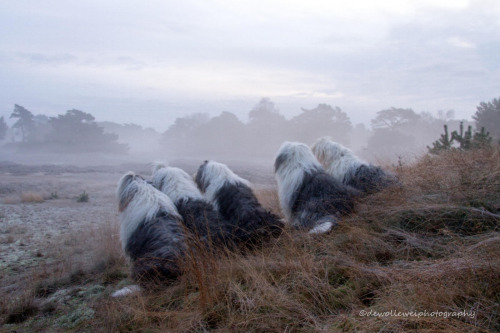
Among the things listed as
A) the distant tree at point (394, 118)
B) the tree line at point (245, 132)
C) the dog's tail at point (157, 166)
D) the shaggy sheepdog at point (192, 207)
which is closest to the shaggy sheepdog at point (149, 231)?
the shaggy sheepdog at point (192, 207)

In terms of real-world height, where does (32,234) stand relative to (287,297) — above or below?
below

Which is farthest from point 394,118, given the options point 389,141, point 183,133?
point 183,133

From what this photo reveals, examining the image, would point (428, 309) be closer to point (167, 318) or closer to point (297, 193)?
point (167, 318)

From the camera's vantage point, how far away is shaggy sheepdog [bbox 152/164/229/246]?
14.3ft

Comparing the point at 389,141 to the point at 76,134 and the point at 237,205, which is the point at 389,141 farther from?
the point at 76,134

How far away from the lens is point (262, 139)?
37.3m

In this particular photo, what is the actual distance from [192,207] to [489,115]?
2113cm

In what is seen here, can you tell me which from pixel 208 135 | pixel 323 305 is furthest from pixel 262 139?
pixel 323 305

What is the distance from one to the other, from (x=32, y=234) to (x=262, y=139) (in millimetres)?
30568

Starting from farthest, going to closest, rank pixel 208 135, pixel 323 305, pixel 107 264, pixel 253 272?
pixel 208 135 < pixel 107 264 < pixel 253 272 < pixel 323 305

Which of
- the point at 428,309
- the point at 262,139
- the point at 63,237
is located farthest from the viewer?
the point at 262,139

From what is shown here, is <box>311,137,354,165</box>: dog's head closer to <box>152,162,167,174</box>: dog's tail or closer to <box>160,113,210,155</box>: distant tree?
<box>152,162,167,174</box>: dog's tail

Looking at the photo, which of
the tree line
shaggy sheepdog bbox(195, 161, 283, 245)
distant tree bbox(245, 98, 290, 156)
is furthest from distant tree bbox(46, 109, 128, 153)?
shaggy sheepdog bbox(195, 161, 283, 245)

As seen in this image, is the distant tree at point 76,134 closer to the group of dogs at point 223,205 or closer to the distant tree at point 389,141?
the distant tree at point 389,141
